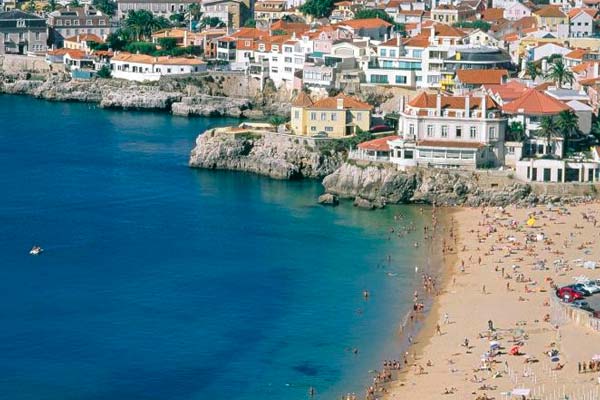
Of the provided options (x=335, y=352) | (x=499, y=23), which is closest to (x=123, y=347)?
(x=335, y=352)

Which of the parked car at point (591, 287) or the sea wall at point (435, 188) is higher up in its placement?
the sea wall at point (435, 188)

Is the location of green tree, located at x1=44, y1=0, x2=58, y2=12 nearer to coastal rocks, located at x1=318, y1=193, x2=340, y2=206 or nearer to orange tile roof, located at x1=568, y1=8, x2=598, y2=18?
orange tile roof, located at x1=568, y1=8, x2=598, y2=18

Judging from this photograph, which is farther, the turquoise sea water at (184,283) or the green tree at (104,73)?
the green tree at (104,73)

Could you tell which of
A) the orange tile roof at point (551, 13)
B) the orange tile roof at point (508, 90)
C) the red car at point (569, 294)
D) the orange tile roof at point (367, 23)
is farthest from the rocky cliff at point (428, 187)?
the orange tile roof at point (551, 13)

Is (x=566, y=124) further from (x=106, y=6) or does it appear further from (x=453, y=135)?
(x=106, y=6)

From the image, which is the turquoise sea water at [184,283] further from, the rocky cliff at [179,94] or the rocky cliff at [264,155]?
the rocky cliff at [179,94]

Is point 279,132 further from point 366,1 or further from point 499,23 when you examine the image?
point 366,1

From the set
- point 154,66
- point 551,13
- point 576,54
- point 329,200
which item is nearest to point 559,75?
point 576,54
